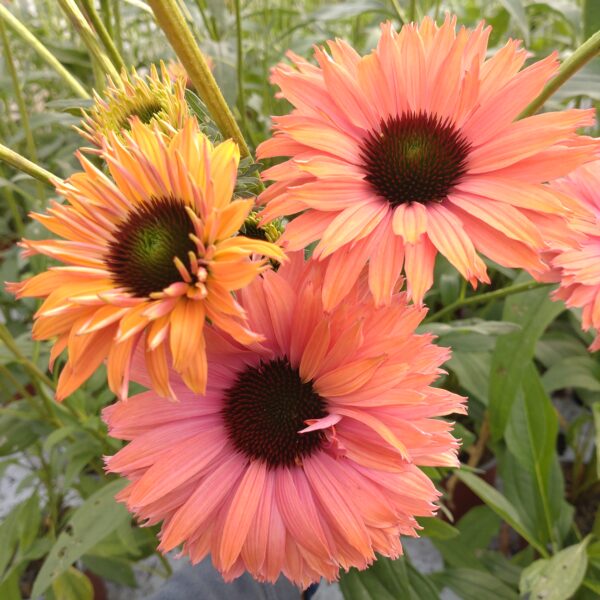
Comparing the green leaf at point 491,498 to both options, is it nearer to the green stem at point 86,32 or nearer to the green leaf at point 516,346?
the green leaf at point 516,346

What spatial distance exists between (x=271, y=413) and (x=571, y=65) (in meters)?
0.20

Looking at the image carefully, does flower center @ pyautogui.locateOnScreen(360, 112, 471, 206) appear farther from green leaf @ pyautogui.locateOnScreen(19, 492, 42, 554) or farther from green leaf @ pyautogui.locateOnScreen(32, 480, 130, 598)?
green leaf @ pyautogui.locateOnScreen(19, 492, 42, 554)

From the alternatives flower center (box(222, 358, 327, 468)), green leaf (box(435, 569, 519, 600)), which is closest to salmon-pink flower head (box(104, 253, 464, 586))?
flower center (box(222, 358, 327, 468))

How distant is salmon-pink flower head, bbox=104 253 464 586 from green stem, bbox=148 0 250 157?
0.06m

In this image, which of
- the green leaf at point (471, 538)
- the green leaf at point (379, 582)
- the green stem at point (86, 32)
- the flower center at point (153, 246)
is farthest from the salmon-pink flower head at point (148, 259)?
the green leaf at point (471, 538)

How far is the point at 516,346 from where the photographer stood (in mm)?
479

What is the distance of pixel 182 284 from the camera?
0.18 meters

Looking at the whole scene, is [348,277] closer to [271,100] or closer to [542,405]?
[542,405]

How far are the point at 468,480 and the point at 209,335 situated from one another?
0.32 metres

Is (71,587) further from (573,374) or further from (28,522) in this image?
(573,374)

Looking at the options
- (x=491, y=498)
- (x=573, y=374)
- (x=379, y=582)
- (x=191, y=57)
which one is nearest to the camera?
(x=191, y=57)

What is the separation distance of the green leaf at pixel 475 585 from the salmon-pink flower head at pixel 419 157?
15.7 inches

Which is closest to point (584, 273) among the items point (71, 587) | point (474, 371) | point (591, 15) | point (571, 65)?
point (571, 65)

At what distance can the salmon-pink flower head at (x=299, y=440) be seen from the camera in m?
0.22
